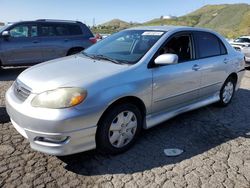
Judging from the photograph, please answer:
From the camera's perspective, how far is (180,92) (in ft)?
14.3

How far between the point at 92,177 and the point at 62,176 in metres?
0.34

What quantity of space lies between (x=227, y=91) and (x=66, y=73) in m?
3.65

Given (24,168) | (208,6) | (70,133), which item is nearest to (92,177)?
(70,133)

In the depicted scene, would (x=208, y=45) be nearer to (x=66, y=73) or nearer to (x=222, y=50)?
(x=222, y=50)

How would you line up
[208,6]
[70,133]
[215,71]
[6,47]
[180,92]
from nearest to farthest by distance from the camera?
[70,133] → [180,92] → [215,71] → [6,47] → [208,6]

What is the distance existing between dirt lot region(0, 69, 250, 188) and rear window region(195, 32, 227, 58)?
1.32 metres

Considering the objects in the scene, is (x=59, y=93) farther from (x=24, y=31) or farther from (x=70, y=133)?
(x=24, y=31)

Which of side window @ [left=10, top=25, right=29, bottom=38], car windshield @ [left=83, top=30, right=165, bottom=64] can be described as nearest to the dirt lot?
car windshield @ [left=83, top=30, right=165, bottom=64]

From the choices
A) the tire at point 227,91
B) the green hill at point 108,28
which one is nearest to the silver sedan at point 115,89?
the tire at point 227,91

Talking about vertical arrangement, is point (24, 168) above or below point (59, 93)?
below

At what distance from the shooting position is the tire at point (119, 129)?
11.1 feet

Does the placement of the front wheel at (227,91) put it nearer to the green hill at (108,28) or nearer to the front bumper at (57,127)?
the front bumper at (57,127)

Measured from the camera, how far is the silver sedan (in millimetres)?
3105

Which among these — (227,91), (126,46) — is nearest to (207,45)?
(227,91)
